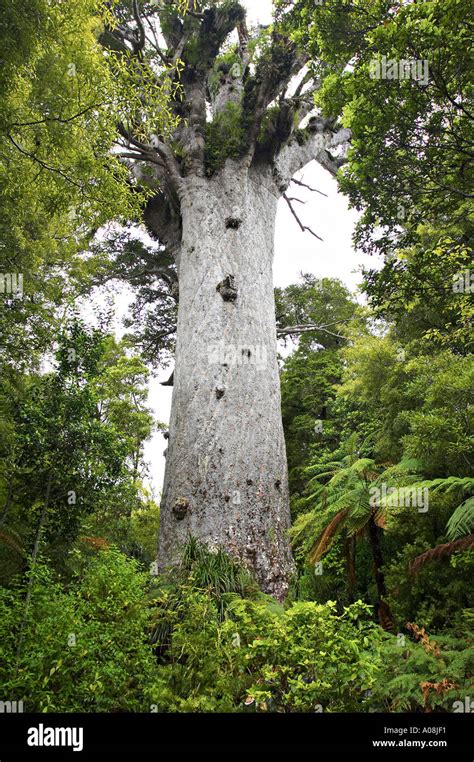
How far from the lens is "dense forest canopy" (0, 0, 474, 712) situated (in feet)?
8.98

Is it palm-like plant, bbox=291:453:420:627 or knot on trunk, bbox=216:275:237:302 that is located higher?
knot on trunk, bbox=216:275:237:302

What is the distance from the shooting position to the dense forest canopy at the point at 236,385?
2.74 m

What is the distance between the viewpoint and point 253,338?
6.31 metres

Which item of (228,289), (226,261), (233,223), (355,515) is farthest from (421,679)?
(233,223)

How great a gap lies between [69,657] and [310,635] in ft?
4.05

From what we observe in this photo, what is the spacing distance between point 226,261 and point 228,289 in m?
0.52

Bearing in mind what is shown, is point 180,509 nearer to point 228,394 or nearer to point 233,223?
point 228,394

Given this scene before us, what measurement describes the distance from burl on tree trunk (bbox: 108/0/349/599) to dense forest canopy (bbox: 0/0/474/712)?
0.11 ft

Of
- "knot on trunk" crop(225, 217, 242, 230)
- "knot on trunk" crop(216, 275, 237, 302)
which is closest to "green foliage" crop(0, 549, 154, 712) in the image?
"knot on trunk" crop(216, 275, 237, 302)

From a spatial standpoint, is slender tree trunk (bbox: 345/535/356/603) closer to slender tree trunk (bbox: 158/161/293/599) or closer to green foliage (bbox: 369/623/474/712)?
slender tree trunk (bbox: 158/161/293/599)

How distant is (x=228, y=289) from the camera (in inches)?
255

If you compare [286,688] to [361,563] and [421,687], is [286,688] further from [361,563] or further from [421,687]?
[361,563]

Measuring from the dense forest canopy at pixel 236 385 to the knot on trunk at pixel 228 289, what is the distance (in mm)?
25
